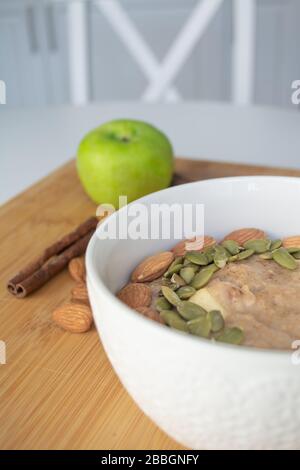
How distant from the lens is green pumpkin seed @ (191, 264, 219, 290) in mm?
609

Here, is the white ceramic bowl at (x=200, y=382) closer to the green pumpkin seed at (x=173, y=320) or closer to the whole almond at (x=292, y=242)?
the green pumpkin seed at (x=173, y=320)

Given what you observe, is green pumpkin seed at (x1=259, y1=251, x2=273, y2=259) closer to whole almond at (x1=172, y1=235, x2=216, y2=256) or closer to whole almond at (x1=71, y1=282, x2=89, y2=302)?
whole almond at (x1=172, y1=235, x2=216, y2=256)

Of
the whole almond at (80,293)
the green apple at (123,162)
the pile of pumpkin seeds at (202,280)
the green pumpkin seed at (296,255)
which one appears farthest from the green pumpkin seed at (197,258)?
the green apple at (123,162)

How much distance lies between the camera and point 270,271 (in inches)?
24.3

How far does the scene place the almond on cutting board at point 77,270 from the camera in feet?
2.83

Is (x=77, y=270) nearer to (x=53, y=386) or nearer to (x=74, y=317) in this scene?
(x=74, y=317)

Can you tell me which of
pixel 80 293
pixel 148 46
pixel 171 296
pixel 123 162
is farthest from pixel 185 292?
pixel 148 46

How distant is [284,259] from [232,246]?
7 centimetres

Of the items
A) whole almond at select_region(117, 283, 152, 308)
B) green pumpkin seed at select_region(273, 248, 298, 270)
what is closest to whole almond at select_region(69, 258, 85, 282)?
whole almond at select_region(117, 283, 152, 308)

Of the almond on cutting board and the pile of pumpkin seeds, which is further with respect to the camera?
the almond on cutting board

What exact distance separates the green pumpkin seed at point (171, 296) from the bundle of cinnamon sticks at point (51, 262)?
30 centimetres

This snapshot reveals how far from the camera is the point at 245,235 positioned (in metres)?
0.71

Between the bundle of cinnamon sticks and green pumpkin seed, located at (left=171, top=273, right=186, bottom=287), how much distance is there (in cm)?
29
